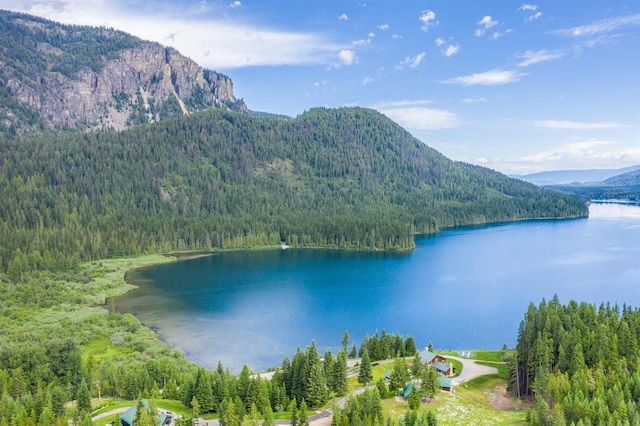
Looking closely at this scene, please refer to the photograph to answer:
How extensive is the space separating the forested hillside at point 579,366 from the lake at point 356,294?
63.8ft

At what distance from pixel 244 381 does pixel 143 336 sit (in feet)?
124

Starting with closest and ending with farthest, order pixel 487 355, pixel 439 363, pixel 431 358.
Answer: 1. pixel 439 363
2. pixel 431 358
3. pixel 487 355

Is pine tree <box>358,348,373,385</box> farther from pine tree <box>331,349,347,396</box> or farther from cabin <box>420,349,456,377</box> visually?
cabin <box>420,349,456,377</box>

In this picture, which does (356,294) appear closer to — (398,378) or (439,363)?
(439,363)

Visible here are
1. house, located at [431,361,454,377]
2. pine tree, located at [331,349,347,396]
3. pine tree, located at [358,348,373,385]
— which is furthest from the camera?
house, located at [431,361,454,377]

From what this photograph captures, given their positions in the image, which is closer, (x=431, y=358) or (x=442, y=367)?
(x=442, y=367)

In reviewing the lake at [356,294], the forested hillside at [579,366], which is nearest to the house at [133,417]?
the lake at [356,294]

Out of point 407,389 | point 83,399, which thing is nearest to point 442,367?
point 407,389

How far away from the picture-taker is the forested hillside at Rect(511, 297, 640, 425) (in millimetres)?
51062

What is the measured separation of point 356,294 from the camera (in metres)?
129

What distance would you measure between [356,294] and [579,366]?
230ft

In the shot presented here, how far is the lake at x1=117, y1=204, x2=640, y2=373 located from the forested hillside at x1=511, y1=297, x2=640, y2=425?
19445 mm

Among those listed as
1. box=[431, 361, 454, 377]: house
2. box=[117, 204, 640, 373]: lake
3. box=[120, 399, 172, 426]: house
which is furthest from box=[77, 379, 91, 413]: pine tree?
box=[431, 361, 454, 377]: house

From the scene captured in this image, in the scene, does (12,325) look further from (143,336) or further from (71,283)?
(71,283)
